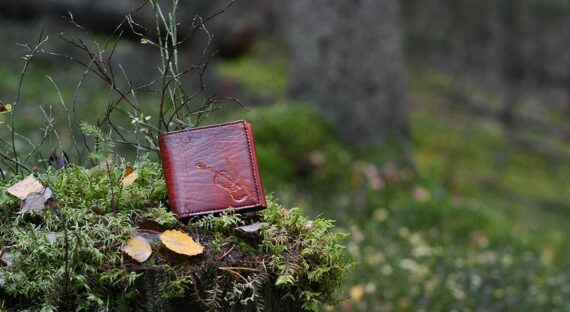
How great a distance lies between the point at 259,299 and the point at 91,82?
9.91 meters

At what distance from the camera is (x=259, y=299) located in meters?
2.37

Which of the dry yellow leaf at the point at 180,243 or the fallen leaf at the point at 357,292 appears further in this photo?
the fallen leaf at the point at 357,292

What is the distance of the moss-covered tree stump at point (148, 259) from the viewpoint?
226cm

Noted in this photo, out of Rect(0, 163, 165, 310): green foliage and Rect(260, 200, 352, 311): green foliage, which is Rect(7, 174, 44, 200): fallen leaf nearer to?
Rect(0, 163, 165, 310): green foliage

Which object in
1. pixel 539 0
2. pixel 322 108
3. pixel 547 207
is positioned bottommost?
pixel 547 207

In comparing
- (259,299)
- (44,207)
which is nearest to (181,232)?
(259,299)

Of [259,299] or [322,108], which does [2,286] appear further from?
[322,108]

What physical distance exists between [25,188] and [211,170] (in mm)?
689

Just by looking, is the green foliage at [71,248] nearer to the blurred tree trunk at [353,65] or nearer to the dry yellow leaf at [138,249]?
the dry yellow leaf at [138,249]

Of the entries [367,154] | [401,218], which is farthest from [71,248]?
[367,154]

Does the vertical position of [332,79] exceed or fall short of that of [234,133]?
it exceeds it

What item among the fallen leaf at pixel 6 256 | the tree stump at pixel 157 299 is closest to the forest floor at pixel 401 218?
the fallen leaf at pixel 6 256

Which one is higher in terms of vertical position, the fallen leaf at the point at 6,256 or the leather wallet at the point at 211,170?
the leather wallet at the point at 211,170

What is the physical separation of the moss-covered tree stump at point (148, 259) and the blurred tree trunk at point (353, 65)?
5.32 meters
